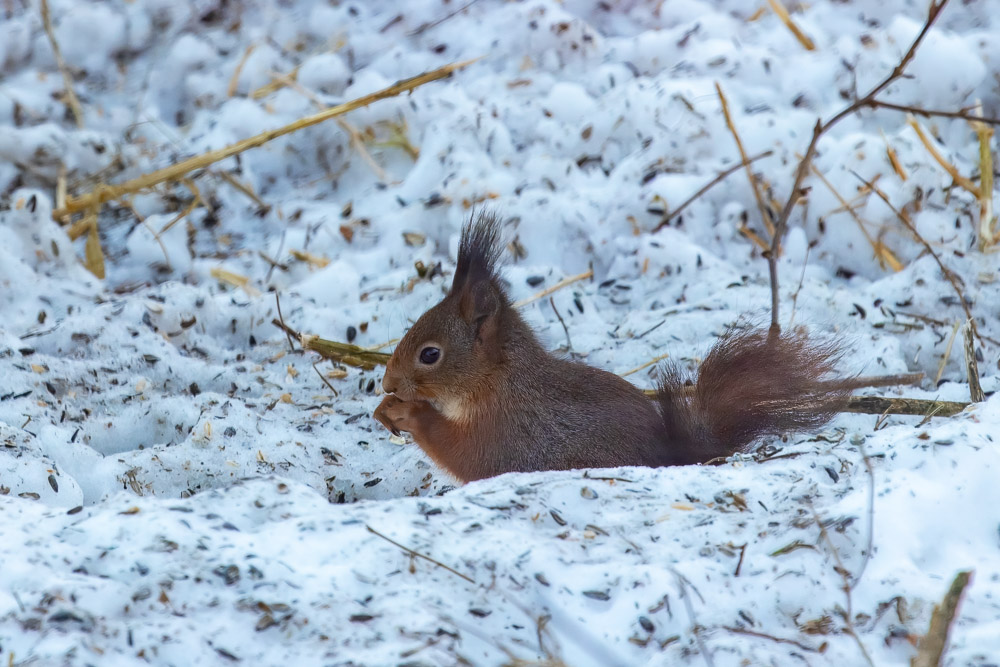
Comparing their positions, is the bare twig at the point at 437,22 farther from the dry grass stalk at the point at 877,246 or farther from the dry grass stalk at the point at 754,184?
the dry grass stalk at the point at 877,246

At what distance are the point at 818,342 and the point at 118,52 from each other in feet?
10.7

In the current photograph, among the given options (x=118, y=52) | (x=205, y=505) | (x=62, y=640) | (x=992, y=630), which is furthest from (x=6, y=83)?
(x=992, y=630)

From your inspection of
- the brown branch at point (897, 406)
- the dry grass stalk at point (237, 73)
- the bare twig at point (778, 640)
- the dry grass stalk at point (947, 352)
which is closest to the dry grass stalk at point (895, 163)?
the dry grass stalk at point (947, 352)

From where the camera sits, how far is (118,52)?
14.0ft

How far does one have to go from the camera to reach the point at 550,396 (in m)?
2.20

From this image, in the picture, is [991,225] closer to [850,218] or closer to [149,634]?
[850,218]

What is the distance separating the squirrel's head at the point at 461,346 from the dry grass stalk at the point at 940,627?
1194 millimetres

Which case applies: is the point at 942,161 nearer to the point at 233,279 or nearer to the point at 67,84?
the point at 233,279

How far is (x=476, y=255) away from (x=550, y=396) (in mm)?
356

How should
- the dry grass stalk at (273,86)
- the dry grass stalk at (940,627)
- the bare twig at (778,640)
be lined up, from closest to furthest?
the dry grass stalk at (940,627) → the bare twig at (778,640) → the dry grass stalk at (273,86)

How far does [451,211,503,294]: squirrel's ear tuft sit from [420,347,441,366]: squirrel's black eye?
0.14 m

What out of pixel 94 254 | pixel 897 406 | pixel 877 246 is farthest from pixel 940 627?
pixel 94 254

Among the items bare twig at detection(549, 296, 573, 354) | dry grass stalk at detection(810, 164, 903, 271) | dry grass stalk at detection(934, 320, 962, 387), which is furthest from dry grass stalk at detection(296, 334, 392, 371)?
dry grass stalk at detection(810, 164, 903, 271)

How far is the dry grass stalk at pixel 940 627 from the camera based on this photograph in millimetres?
1157
